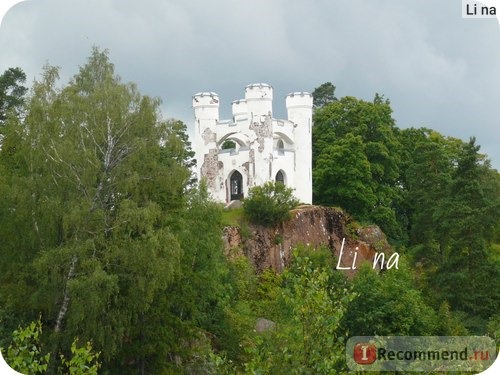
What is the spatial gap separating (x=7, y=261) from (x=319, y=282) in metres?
9.98

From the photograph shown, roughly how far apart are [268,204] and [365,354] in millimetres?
15782

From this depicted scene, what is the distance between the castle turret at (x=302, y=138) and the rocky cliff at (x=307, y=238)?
1.17m

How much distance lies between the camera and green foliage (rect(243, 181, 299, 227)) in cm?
3303

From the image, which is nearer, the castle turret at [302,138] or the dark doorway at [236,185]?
the dark doorway at [236,185]

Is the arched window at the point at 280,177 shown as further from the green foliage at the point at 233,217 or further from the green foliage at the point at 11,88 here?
the green foliage at the point at 11,88

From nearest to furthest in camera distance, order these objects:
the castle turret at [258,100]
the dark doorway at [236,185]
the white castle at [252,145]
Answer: the white castle at [252,145], the castle turret at [258,100], the dark doorway at [236,185]

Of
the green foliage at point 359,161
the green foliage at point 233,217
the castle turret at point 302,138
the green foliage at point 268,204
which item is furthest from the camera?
the green foliage at point 359,161

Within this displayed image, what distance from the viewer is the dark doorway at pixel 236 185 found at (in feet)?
117

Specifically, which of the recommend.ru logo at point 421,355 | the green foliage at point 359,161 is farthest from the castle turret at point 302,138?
the recommend.ru logo at point 421,355

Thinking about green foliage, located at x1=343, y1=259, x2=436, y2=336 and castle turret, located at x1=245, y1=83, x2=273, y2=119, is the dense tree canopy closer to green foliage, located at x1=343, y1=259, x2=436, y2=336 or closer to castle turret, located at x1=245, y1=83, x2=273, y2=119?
green foliage, located at x1=343, y1=259, x2=436, y2=336

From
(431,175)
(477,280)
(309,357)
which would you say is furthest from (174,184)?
(431,175)

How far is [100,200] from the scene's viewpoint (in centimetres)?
2073

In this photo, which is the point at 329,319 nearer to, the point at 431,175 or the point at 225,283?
the point at 225,283

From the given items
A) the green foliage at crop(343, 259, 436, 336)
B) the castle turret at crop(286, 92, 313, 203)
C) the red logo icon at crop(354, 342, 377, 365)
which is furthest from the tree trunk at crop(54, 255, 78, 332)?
the castle turret at crop(286, 92, 313, 203)
